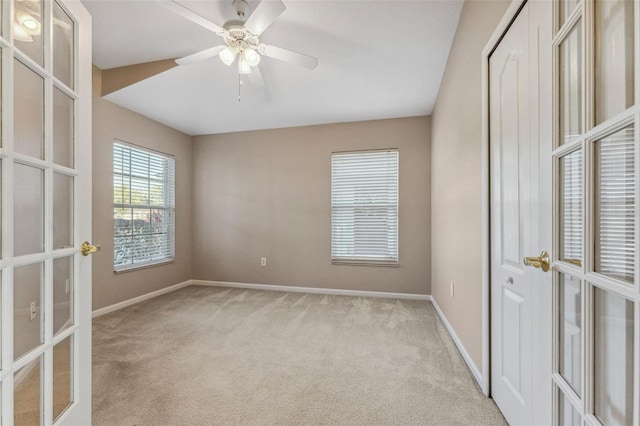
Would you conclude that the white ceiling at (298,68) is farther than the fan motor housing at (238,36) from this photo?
Yes

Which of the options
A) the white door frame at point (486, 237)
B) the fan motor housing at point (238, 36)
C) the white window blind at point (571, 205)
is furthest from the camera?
the fan motor housing at point (238, 36)

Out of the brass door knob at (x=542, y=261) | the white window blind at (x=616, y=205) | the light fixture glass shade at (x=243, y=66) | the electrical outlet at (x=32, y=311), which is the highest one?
the light fixture glass shade at (x=243, y=66)

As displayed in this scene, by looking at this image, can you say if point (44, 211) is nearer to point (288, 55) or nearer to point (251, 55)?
point (251, 55)

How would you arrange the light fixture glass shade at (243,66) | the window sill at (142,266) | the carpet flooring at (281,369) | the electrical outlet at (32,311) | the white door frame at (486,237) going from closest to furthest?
the electrical outlet at (32,311) → the carpet flooring at (281,369) → the white door frame at (486,237) → the light fixture glass shade at (243,66) → the window sill at (142,266)

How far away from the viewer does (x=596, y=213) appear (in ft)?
2.56

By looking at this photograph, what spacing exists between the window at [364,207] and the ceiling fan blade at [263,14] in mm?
2464

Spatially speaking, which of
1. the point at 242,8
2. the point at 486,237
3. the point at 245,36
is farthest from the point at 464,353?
the point at 242,8

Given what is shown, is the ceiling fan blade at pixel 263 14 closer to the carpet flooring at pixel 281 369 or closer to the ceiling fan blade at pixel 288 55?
the ceiling fan blade at pixel 288 55

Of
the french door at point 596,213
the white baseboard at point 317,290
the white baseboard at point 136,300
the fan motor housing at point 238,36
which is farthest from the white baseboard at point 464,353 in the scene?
the white baseboard at point 136,300

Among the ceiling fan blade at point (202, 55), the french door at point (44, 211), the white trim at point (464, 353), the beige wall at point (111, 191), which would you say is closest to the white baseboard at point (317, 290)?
the beige wall at point (111, 191)

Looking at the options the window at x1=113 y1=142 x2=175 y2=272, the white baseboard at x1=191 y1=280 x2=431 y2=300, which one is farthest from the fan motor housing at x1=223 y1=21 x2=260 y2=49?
the white baseboard at x1=191 y1=280 x2=431 y2=300

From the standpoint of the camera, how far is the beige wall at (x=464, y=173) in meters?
1.85

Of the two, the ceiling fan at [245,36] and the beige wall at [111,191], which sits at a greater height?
the ceiling fan at [245,36]

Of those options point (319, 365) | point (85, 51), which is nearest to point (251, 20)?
point (85, 51)
